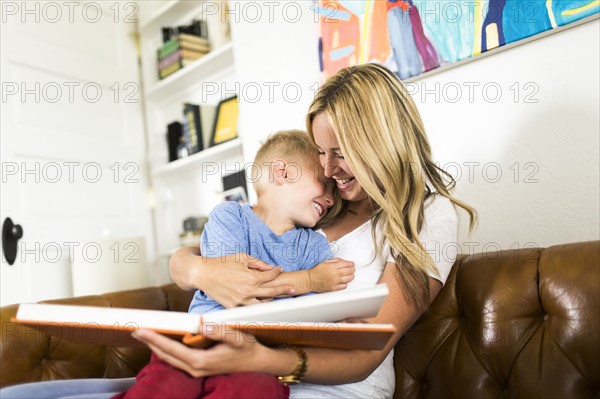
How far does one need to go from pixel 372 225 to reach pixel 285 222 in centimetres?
23

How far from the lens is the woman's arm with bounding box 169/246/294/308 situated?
1091 millimetres

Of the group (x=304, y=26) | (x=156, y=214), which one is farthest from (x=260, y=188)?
(x=156, y=214)

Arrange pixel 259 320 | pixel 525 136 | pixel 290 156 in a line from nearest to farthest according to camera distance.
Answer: pixel 259 320, pixel 290 156, pixel 525 136

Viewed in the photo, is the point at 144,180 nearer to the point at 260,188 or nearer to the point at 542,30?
the point at 260,188

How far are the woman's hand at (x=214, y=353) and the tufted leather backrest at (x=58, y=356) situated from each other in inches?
29.6

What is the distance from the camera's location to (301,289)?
1.15m

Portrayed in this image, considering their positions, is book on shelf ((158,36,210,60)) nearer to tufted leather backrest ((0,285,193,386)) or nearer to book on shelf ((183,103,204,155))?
Answer: book on shelf ((183,103,204,155))

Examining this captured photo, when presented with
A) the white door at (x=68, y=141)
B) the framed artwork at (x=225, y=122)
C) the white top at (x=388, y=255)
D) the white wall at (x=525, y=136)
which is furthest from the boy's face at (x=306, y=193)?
the white door at (x=68, y=141)

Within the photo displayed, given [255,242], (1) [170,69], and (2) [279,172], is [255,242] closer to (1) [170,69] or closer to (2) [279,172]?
(2) [279,172]

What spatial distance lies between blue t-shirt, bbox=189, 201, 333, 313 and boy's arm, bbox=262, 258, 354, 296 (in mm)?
144

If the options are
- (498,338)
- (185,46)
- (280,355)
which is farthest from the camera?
(185,46)

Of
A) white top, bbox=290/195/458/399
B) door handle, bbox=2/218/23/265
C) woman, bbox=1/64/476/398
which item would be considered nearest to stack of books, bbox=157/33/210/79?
door handle, bbox=2/218/23/265

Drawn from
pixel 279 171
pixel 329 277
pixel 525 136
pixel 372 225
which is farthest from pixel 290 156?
pixel 525 136

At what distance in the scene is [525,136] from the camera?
1.63 m
